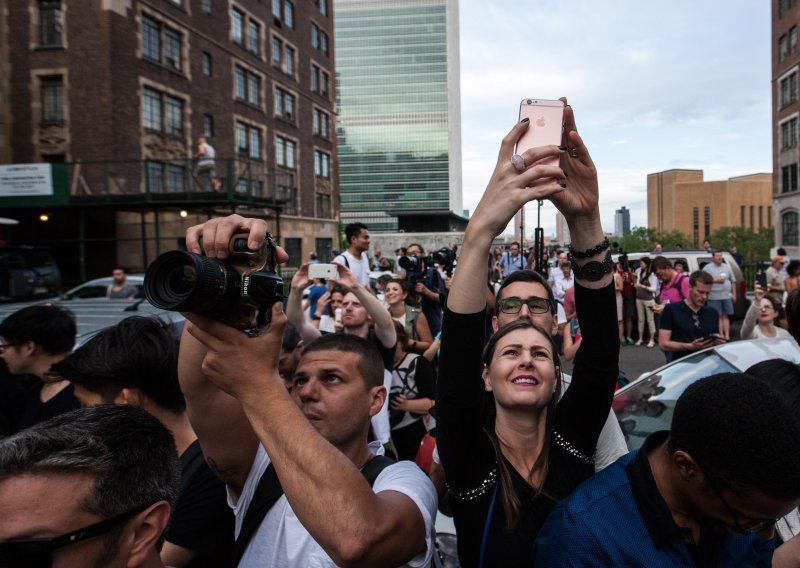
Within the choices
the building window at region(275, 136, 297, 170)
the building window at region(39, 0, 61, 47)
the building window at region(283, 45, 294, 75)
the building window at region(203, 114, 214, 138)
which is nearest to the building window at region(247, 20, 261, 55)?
the building window at region(283, 45, 294, 75)

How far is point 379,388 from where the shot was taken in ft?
7.77

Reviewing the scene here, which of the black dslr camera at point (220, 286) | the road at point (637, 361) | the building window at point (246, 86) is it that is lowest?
the road at point (637, 361)

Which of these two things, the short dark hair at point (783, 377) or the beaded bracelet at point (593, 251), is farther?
the short dark hair at point (783, 377)

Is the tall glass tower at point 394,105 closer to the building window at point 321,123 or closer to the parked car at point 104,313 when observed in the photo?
the building window at point 321,123

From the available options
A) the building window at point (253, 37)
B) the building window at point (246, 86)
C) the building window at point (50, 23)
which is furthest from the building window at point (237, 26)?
the building window at point (50, 23)

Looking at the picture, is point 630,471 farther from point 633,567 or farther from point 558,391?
point 558,391

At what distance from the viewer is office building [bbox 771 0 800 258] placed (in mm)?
39688

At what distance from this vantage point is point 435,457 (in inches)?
90.0

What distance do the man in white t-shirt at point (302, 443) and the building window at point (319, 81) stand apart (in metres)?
42.1

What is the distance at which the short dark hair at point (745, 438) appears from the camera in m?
1.31

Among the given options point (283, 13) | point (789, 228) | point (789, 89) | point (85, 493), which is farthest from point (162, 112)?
point (789, 228)

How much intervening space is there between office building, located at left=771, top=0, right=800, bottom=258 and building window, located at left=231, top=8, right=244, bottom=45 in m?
37.2

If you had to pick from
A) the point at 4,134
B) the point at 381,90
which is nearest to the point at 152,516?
the point at 4,134

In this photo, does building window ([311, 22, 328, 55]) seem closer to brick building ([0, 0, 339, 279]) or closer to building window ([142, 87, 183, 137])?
brick building ([0, 0, 339, 279])
